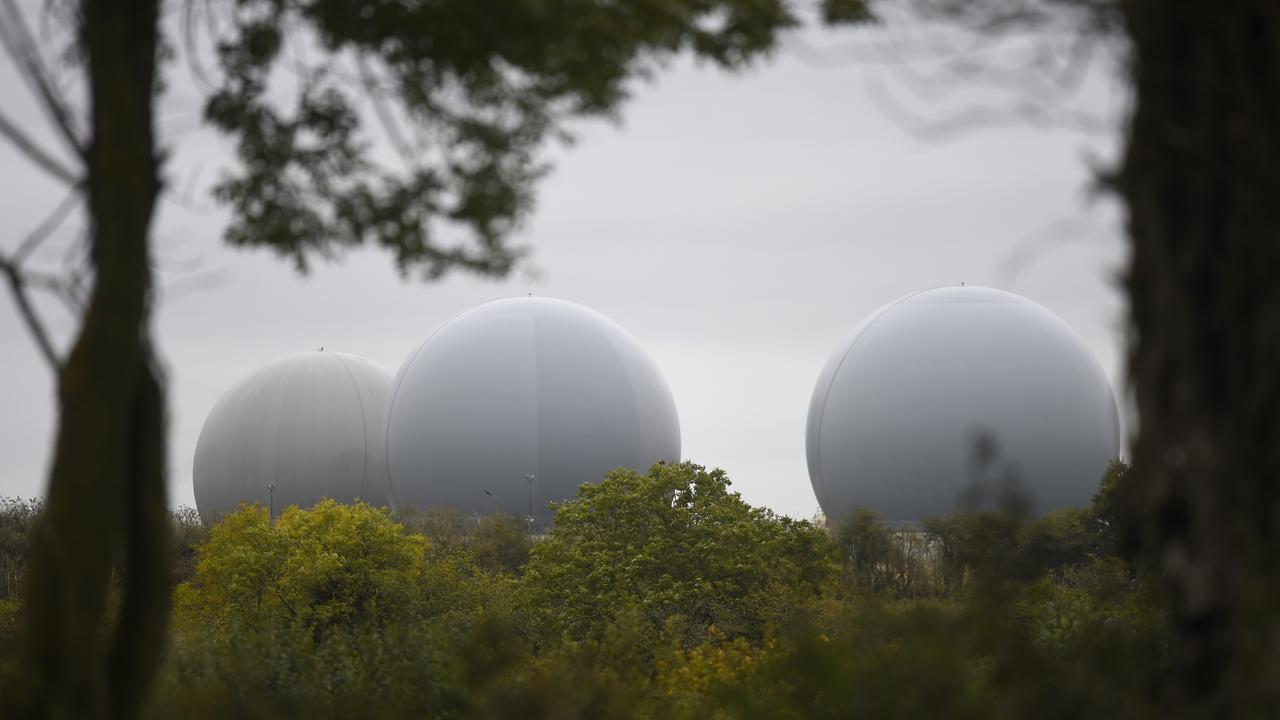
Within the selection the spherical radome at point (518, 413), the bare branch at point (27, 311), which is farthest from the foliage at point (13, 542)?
the bare branch at point (27, 311)

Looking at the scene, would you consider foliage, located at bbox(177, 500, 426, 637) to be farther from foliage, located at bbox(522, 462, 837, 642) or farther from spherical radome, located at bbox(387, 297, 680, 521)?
spherical radome, located at bbox(387, 297, 680, 521)

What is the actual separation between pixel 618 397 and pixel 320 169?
1223 inches

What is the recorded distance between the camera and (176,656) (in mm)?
14281

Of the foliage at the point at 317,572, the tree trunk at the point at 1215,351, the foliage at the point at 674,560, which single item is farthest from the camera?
the foliage at the point at 317,572

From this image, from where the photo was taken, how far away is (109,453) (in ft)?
20.4

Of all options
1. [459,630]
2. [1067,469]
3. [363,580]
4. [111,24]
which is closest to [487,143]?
[111,24]

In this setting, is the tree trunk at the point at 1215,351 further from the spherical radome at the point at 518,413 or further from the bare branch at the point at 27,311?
the spherical radome at the point at 518,413

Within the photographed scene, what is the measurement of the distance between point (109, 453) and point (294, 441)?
4031 centimetres

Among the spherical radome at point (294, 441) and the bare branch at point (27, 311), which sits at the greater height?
the spherical radome at point (294, 441)

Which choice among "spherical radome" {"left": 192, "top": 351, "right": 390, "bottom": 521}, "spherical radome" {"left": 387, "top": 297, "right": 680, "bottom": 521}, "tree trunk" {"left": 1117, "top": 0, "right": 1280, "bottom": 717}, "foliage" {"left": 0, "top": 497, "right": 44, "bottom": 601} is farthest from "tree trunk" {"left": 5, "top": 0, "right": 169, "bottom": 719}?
"spherical radome" {"left": 192, "top": 351, "right": 390, "bottom": 521}

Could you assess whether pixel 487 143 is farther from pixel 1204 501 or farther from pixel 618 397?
pixel 618 397

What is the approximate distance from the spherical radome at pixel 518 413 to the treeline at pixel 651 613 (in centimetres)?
181

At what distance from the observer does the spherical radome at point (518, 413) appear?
37.2 m

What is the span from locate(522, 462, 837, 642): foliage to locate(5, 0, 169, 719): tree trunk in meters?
14.4
